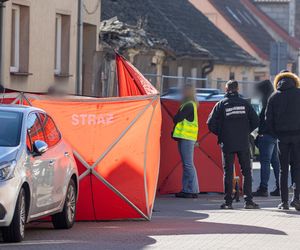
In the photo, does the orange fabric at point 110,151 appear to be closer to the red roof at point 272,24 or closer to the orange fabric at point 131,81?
the orange fabric at point 131,81

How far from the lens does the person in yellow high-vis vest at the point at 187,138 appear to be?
19266mm

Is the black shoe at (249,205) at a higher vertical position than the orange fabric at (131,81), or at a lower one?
Answer: lower

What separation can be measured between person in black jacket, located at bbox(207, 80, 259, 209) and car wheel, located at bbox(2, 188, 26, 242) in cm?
533

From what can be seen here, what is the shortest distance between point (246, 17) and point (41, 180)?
48.8 metres

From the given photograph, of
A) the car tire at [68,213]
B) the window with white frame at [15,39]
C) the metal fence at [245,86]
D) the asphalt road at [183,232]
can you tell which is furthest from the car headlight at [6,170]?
the metal fence at [245,86]

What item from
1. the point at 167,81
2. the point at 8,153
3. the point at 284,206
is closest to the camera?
the point at 8,153

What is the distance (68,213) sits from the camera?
13969mm

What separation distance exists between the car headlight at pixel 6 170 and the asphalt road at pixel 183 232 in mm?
698

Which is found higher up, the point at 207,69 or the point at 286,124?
the point at 207,69

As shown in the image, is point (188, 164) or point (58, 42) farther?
point (58, 42)

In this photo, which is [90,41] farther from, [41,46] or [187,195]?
[187,195]

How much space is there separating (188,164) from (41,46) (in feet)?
23.7

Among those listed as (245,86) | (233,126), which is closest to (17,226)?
(233,126)

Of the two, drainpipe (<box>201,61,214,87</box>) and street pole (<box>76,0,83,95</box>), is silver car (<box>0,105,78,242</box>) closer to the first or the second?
street pole (<box>76,0,83,95</box>)
